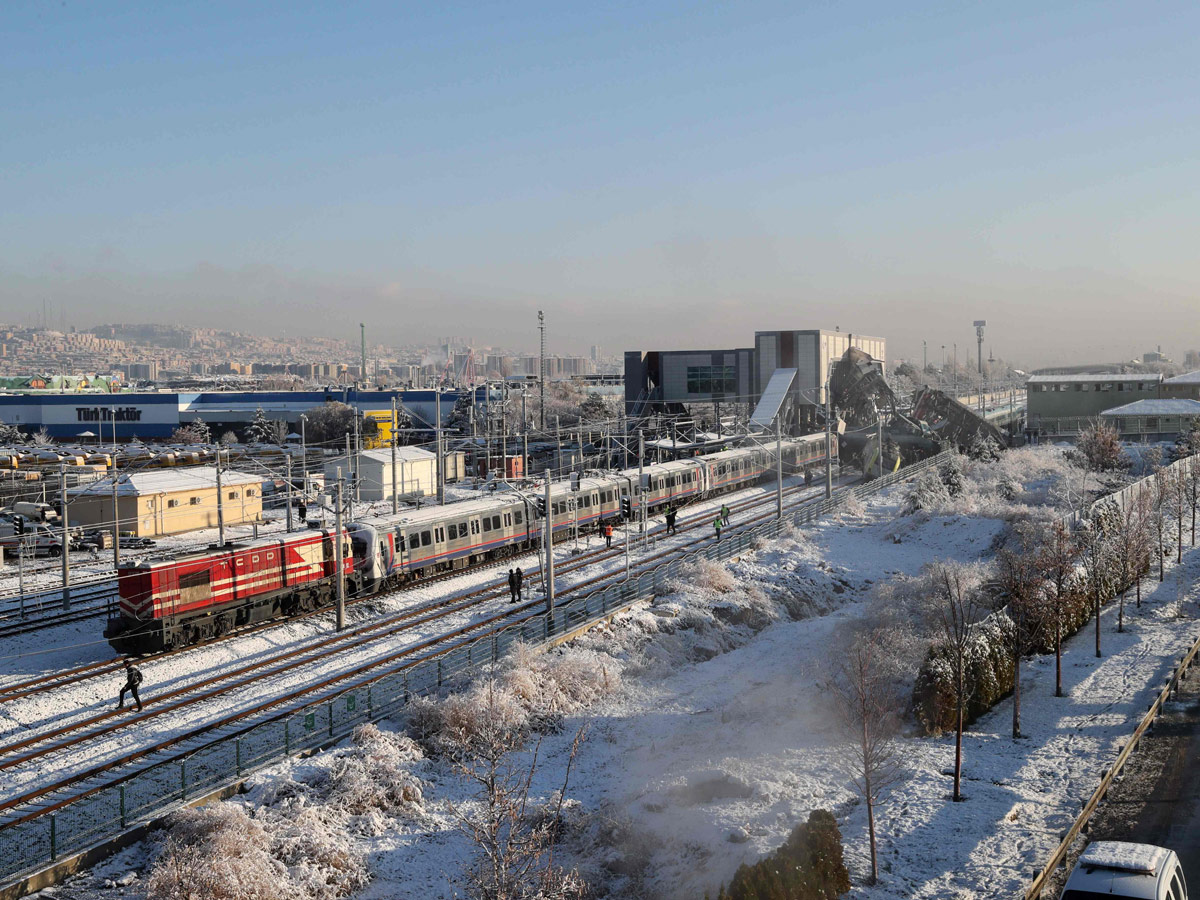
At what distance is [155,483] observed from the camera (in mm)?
45094

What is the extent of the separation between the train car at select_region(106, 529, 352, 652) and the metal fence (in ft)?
19.2

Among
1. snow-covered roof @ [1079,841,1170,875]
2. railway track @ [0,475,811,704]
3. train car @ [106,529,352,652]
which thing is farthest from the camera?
train car @ [106,529,352,652]

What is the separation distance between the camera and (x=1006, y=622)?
26.5 m

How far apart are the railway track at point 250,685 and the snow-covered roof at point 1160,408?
66997 millimetres

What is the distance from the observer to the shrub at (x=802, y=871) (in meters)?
14.1

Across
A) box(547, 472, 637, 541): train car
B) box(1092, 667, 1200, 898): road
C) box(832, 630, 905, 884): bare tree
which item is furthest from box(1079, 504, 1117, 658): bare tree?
box(547, 472, 637, 541): train car

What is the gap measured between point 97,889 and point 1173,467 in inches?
2188

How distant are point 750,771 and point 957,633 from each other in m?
5.48

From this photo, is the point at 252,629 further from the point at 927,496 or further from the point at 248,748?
the point at 927,496

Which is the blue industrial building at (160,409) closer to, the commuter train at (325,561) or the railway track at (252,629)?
the commuter train at (325,561)

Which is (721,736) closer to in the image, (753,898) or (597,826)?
(597,826)

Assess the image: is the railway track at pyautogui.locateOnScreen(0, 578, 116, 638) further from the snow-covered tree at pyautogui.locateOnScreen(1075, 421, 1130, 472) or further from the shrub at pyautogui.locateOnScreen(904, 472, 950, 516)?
the snow-covered tree at pyautogui.locateOnScreen(1075, 421, 1130, 472)

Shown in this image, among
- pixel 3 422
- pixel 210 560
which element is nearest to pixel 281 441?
pixel 3 422

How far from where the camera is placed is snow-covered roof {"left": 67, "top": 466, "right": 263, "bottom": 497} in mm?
43938
